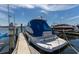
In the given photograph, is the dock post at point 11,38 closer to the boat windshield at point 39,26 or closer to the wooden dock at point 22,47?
the wooden dock at point 22,47

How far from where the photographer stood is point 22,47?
464cm

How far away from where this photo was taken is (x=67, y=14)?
4711 millimetres

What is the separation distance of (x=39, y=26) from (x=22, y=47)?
445mm

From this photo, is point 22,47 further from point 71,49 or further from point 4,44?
point 71,49

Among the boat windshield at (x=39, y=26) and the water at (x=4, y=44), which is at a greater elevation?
the boat windshield at (x=39, y=26)

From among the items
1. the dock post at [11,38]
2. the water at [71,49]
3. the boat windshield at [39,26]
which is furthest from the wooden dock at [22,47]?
the water at [71,49]

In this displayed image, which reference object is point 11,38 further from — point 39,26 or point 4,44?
point 39,26

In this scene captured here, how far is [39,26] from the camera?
4680mm

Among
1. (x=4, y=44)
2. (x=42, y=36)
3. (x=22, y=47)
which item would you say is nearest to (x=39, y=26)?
(x=42, y=36)

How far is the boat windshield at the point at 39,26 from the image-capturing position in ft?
15.4

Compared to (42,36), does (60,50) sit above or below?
below

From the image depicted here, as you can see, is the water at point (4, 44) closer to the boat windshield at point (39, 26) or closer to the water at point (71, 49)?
the boat windshield at point (39, 26)

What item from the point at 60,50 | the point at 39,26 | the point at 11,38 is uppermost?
the point at 39,26
